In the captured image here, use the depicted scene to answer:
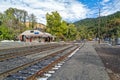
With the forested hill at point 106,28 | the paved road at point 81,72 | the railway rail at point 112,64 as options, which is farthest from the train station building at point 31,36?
the paved road at point 81,72

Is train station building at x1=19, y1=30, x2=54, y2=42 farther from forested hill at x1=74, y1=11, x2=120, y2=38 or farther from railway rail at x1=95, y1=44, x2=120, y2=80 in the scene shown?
railway rail at x1=95, y1=44, x2=120, y2=80

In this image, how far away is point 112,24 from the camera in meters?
132

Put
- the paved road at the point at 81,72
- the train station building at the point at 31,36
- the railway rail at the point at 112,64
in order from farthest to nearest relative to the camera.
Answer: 1. the train station building at the point at 31,36
2. the railway rail at the point at 112,64
3. the paved road at the point at 81,72

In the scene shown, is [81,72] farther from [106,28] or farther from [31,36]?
[106,28]

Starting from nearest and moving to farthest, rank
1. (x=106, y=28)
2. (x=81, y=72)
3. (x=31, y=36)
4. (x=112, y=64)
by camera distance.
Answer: (x=81, y=72) → (x=112, y=64) → (x=31, y=36) → (x=106, y=28)

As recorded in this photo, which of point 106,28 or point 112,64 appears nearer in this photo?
point 112,64

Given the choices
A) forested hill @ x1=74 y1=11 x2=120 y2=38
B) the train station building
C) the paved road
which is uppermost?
forested hill @ x1=74 y1=11 x2=120 y2=38

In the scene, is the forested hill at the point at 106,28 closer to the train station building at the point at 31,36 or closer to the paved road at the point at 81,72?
the train station building at the point at 31,36

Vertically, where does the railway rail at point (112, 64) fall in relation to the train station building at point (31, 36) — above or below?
below

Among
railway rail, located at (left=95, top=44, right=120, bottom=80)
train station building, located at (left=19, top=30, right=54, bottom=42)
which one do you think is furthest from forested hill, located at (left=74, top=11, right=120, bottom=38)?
railway rail, located at (left=95, top=44, right=120, bottom=80)

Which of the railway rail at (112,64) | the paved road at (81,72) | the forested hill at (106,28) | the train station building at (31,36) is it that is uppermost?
the forested hill at (106,28)

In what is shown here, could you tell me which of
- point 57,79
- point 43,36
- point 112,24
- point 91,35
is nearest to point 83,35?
point 91,35

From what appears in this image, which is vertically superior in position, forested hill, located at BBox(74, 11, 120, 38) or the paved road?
forested hill, located at BBox(74, 11, 120, 38)

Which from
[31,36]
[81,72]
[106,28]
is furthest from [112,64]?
[106,28]
